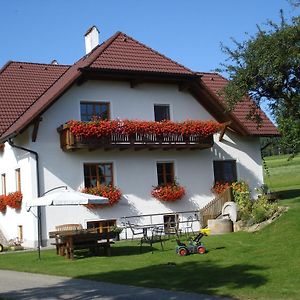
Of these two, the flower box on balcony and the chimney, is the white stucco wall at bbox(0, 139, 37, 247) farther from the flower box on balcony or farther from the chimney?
the chimney

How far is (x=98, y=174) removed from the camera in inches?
907

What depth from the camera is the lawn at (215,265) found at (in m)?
10.2

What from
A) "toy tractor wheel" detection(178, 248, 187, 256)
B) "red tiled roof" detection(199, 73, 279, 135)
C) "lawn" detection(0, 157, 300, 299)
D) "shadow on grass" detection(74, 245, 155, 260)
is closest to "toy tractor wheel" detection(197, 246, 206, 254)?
"lawn" detection(0, 157, 300, 299)

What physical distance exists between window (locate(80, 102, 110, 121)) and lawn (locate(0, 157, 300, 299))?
6012 millimetres

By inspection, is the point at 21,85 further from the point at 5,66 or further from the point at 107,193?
the point at 107,193

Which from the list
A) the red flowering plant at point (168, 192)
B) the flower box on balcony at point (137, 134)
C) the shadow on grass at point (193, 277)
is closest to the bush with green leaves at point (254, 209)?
the red flowering plant at point (168, 192)

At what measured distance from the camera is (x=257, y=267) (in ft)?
40.2

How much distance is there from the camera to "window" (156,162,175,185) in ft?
80.2

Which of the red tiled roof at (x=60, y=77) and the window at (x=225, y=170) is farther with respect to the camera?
the window at (x=225, y=170)

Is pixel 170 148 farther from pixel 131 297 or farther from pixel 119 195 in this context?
pixel 131 297

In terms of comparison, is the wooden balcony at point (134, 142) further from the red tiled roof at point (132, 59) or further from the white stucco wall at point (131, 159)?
the red tiled roof at point (132, 59)

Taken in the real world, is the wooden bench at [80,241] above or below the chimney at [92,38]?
below

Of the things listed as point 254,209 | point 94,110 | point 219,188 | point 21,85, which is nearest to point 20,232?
point 94,110

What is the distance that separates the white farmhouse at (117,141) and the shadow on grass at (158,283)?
9.61m
